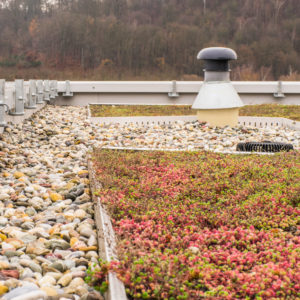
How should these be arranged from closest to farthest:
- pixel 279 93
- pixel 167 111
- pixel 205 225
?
pixel 205 225, pixel 167 111, pixel 279 93

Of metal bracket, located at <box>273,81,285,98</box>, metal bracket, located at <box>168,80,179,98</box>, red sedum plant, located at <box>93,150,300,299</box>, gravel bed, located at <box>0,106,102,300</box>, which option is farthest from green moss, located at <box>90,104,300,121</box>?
red sedum plant, located at <box>93,150,300,299</box>

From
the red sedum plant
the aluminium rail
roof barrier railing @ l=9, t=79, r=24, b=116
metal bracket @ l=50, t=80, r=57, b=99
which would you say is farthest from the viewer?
the aluminium rail

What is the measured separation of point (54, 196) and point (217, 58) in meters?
7.79

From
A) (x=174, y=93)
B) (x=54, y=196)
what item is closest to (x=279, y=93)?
(x=174, y=93)

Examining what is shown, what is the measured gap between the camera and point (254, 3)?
4494cm

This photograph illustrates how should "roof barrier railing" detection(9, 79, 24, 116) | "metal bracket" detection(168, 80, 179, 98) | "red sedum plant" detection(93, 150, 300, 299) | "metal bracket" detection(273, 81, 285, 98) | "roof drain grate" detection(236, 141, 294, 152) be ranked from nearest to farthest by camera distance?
"red sedum plant" detection(93, 150, 300, 299) < "roof drain grate" detection(236, 141, 294, 152) < "roof barrier railing" detection(9, 79, 24, 116) < "metal bracket" detection(273, 81, 285, 98) < "metal bracket" detection(168, 80, 179, 98)

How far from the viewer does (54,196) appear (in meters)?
5.57

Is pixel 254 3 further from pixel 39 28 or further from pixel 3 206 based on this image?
pixel 3 206

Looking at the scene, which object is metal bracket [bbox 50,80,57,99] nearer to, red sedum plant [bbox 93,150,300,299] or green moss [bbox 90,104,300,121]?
green moss [bbox 90,104,300,121]

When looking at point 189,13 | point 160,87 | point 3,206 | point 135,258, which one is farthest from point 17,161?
point 189,13

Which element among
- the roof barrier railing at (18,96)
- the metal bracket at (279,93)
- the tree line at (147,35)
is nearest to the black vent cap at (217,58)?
the roof barrier railing at (18,96)

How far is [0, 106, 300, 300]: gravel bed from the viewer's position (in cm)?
337

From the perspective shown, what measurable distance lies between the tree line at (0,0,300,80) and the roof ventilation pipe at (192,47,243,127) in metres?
21.4

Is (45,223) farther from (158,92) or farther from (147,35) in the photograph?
(147,35)
